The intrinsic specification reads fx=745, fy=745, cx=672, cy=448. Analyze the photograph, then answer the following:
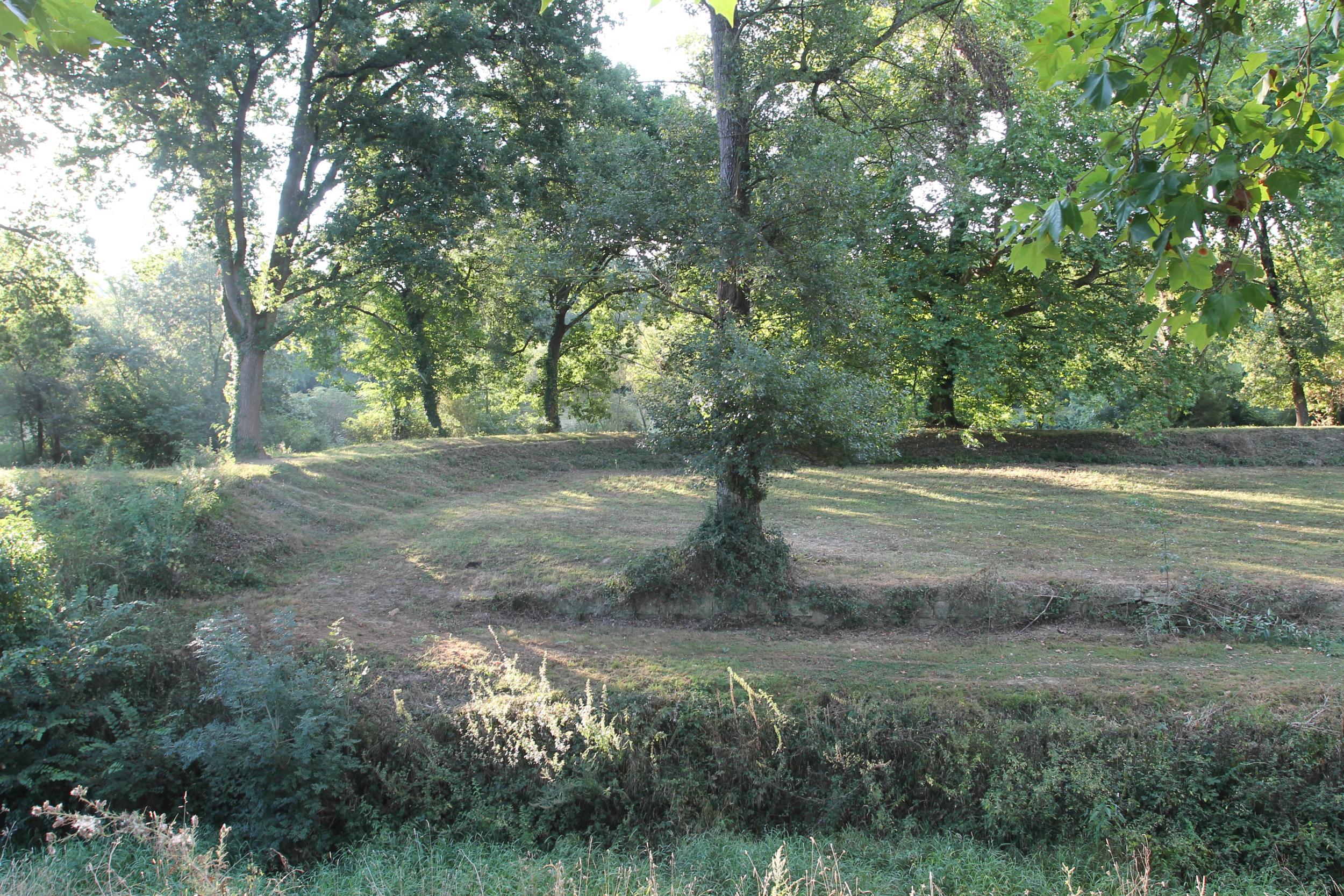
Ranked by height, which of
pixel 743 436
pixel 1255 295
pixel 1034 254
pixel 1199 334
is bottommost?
pixel 743 436

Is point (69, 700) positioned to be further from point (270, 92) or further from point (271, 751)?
point (270, 92)

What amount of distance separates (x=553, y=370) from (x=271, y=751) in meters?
19.3

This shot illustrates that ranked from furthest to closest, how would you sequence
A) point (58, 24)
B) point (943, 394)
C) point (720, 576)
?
point (943, 394), point (720, 576), point (58, 24)

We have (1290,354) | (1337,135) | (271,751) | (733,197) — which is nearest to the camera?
(1337,135)

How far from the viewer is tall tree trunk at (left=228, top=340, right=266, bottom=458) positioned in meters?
15.8

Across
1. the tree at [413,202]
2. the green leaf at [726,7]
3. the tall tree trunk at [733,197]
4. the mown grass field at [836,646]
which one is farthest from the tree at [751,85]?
the tree at [413,202]

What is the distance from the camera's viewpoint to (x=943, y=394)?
68.4 ft

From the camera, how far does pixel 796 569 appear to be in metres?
9.29

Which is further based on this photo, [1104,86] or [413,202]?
[413,202]

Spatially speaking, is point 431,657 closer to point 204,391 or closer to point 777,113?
point 777,113

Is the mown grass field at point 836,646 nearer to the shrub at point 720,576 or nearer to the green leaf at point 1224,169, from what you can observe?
the shrub at point 720,576

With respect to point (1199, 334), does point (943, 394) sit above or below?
above

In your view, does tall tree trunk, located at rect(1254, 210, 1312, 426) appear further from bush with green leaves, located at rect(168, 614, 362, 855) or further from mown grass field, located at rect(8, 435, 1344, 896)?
bush with green leaves, located at rect(168, 614, 362, 855)

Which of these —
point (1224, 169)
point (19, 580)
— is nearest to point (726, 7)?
point (1224, 169)
